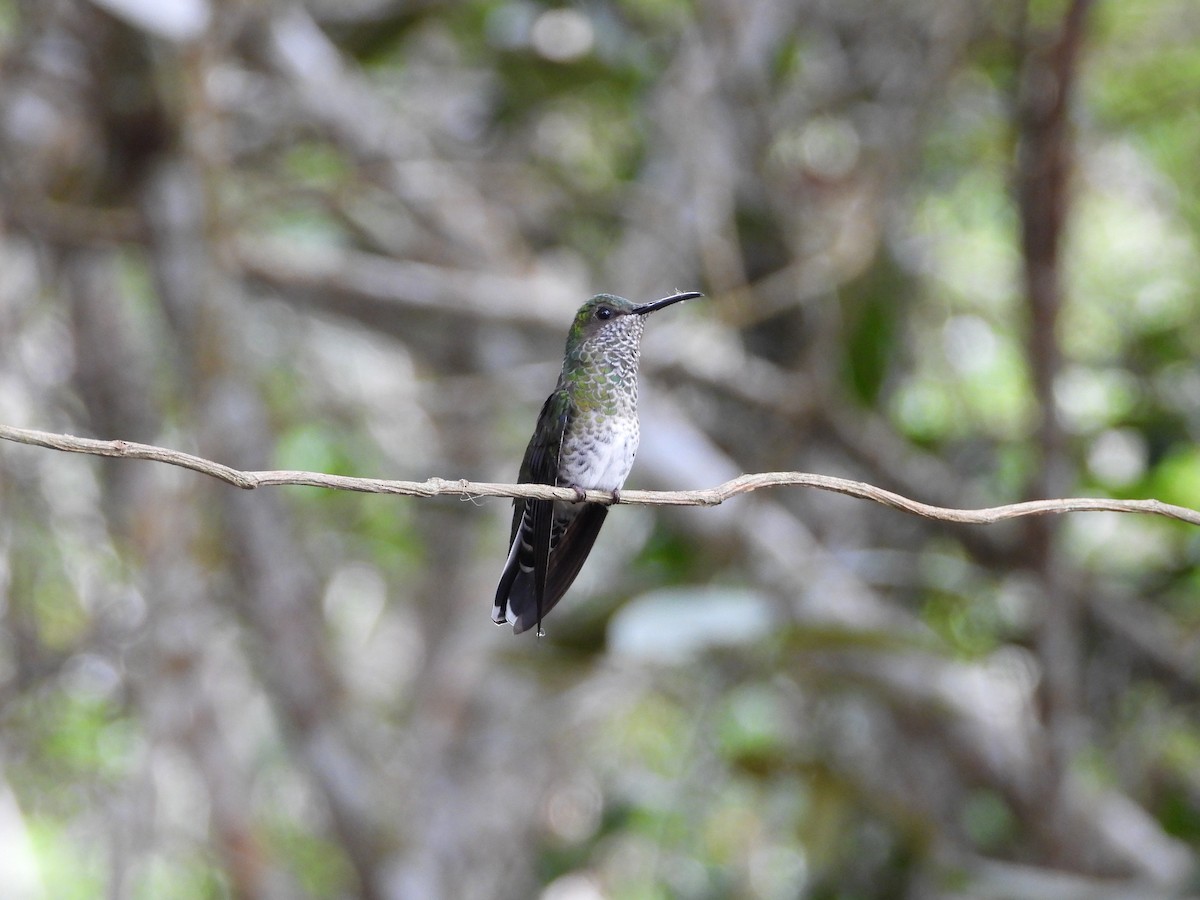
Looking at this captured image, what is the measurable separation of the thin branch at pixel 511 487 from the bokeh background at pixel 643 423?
1.66m

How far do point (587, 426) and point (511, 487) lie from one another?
3.01 feet

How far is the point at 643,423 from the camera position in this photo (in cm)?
410

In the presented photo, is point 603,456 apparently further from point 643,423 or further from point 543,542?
point 643,423

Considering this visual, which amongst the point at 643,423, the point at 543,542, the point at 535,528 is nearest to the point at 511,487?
the point at 543,542

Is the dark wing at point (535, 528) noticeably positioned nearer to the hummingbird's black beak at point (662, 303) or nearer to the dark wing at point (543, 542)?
the dark wing at point (543, 542)

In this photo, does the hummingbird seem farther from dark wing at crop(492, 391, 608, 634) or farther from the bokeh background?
the bokeh background

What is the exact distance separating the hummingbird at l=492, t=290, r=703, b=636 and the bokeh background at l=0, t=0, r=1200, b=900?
0.82m

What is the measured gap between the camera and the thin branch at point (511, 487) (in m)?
0.99

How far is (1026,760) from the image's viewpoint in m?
3.72

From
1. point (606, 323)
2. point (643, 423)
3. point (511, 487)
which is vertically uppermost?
point (643, 423)

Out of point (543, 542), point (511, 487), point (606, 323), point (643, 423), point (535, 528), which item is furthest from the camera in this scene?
point (643, 423)

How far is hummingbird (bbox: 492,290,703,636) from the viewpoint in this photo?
5.63ft

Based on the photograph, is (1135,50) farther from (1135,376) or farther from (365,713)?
(365,713)

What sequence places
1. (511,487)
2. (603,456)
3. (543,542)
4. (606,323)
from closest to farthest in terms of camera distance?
(511,487), (543,542), (606,323), (603,456)
